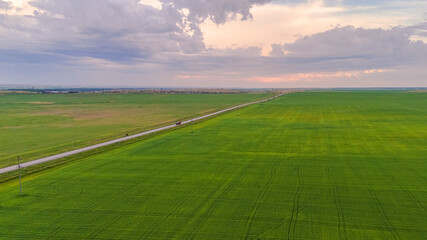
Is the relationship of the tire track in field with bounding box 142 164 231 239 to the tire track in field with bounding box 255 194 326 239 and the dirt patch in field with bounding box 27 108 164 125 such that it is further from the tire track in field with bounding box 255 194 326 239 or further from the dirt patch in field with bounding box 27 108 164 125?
the dirt patch in field with bounding box 27 108 164 125

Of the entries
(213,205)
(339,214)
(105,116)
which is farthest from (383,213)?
(105,116)

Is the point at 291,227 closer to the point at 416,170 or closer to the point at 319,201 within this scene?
A: the point at 319,201

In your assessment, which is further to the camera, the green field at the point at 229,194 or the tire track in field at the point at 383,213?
the green field at the point at 229,194

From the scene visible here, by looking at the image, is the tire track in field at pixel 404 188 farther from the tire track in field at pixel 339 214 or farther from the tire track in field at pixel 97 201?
the tire track in field at pixel 97 201

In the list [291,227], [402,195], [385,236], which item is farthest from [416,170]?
[291,227]

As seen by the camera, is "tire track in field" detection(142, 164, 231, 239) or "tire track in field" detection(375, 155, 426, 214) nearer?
"tire track in field" detection(142, 164, 231, 239)

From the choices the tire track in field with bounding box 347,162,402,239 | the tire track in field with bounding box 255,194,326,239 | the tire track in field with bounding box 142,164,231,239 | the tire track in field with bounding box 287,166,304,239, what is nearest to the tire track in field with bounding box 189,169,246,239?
the tire track in field with bounding box 142,164,231,239

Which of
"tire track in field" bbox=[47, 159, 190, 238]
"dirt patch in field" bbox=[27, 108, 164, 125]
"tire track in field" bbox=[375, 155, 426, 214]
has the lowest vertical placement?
"tire track in field" bbox=[47, 159, 190, 238]

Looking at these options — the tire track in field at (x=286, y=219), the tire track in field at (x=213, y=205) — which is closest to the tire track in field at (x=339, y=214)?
the tire track in field at (x=286, y=219)
